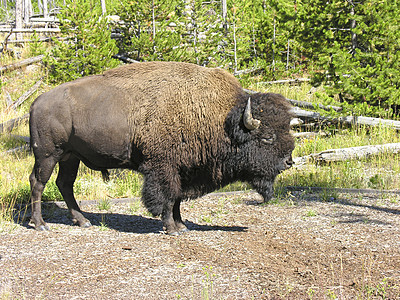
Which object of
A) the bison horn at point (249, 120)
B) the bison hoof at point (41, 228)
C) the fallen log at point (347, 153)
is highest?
the bison horn at point (249, 120)

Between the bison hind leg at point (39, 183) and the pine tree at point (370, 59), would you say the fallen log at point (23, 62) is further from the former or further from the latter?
the bison hind leg at point (39, 183)

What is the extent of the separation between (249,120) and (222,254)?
5.79 ft

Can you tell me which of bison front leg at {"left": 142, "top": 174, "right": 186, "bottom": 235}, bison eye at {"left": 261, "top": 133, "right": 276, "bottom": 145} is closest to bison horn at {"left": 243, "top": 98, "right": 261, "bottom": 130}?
bison eye at {"left": 261, "top": 133, "right": 276, "bottom": 145}

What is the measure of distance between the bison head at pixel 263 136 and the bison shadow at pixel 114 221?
3.12 ft

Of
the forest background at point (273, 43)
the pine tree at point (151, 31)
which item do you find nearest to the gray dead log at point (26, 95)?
the forest background at point (273, 43)

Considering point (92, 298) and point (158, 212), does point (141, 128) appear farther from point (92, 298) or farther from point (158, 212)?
point (92, 298)

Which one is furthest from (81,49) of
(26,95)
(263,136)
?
(263,136)

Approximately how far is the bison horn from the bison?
0.01 meters

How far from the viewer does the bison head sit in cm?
600

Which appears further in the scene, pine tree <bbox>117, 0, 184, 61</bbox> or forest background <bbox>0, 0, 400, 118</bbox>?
pine tree <bbox>117, 0, 184, 61</bbox>

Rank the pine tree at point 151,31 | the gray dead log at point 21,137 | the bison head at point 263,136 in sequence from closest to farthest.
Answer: the bison head at point 263,136 < the gray dead log at point 21,137 < the pine tree at point 151,31

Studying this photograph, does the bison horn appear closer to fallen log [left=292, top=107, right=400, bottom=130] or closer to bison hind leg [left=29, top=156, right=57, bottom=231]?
bison hind leg [left=29, top=156, right=57, bottom=231]

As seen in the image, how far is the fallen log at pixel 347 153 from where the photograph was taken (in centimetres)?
945

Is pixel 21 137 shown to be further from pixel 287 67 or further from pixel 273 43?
pixel 287 67
